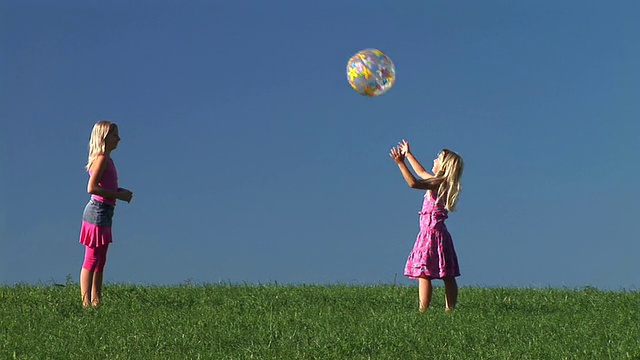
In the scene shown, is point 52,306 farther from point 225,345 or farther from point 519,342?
point 519,342

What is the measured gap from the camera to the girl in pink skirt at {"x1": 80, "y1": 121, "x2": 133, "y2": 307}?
41.3ft

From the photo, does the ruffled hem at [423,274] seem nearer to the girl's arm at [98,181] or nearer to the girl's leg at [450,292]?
the girl's leg at [450,292]

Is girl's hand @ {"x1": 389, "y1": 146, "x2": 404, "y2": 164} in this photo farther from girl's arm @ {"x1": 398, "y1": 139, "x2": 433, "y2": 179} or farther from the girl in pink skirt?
the girl in pink skirt

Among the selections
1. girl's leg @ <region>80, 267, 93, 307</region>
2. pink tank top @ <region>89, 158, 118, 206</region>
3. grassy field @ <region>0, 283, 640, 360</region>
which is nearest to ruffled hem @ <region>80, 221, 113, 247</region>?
pink tank top @ <region>89, 158, 118, 206</region>

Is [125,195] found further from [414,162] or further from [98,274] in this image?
[414,162]

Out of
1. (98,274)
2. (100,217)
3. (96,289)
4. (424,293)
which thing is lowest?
(424,293)

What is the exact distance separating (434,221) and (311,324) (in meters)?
2.52

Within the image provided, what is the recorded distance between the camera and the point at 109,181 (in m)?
12.8

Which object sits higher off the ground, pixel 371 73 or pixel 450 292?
pixel 371 73

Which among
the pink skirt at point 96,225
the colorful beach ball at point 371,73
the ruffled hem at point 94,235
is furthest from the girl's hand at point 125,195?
the colorful beach ball at point 371,73

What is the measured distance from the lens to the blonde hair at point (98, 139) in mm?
12758

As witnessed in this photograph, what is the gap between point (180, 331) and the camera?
11.1 m

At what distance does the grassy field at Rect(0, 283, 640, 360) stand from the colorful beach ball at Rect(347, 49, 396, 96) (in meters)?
3.28

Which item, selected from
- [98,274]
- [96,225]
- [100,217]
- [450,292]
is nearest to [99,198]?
[100,217]
